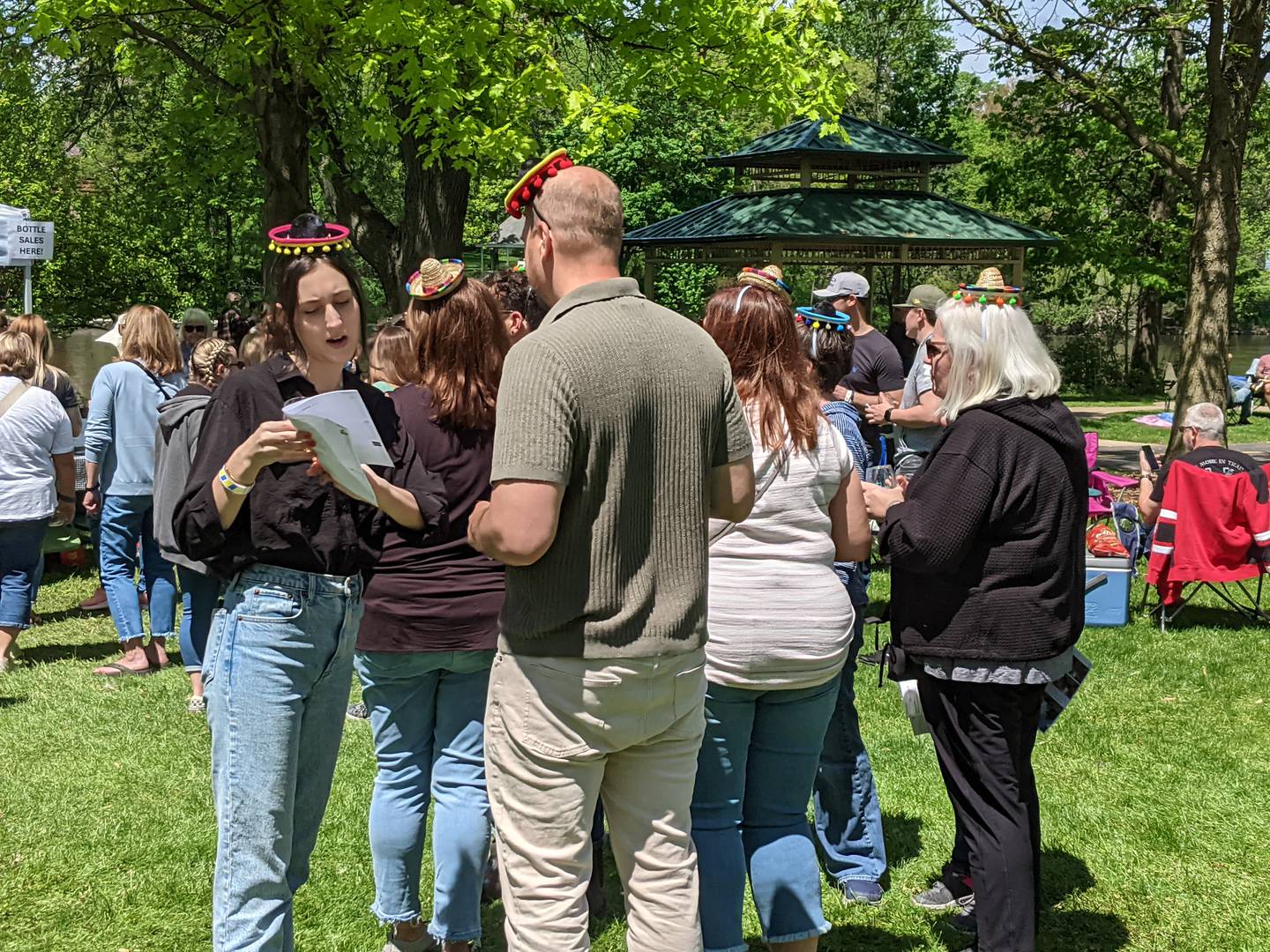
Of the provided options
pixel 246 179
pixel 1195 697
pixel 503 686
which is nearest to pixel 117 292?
pixel 246 179

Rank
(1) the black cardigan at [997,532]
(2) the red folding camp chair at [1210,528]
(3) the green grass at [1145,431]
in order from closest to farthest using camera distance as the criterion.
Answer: (1) the black cardigan at [997,532], (2) the red folding camp chair at [1210,528], (3) the green grass at [1145,431]

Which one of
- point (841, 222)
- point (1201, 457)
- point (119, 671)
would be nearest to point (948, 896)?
point (1201, 457)

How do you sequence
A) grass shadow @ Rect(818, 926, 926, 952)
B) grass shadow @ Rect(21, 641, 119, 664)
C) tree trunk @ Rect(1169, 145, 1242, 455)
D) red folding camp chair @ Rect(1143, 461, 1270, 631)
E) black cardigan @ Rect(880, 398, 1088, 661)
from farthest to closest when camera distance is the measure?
tree trunk @ Rect(1169, 145, 1242, 455) → red folding camp chair @ Rect(1143, 461, 1270, 631) → grass shadow @ Rect(21, 641, 119, 664) → grass shadow @ Rect(818, 926, 926, 952) → black cardigan @ Rect(880, 398, 1088, 661)

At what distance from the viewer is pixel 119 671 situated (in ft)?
23.1

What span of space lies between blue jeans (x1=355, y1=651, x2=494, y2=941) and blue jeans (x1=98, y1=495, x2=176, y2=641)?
154 inches

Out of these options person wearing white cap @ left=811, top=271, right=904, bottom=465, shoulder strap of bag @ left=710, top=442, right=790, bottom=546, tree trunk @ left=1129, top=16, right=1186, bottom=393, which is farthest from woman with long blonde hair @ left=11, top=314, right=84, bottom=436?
tree trunk @ left=1129, top=16, right=1186, bottom=393

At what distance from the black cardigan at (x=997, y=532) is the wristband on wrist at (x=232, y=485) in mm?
1678

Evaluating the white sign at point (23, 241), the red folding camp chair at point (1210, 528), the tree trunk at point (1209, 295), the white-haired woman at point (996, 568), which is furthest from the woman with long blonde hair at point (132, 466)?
the tree trunk at point (1209, 295)

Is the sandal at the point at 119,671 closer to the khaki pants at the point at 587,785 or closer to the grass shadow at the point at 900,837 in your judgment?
the grass shadow at the point at 900,837

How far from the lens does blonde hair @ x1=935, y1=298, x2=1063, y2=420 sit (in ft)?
11.3

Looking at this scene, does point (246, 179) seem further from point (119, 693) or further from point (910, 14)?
point (119, 693)

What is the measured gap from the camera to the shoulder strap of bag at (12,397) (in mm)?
6812

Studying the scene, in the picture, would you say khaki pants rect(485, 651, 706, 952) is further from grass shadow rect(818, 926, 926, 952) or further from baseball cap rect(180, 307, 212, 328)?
baseball cap rect(180, 307, 212, 328)

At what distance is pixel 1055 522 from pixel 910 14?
41.1 ft
